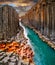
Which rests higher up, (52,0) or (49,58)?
(52,0)

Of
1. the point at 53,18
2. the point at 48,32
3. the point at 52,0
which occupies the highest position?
the point at 52,0

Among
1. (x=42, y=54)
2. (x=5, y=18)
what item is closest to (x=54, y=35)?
(x=5, y=18)

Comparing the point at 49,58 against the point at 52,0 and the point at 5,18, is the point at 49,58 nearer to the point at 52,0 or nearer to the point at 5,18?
the point at 5,18

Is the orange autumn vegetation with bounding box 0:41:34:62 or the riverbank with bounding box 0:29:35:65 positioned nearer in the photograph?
the riverbank with bounding box 0:29:35:65

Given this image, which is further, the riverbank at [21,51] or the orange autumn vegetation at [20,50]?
the orange autumn vegetation at [20,50]

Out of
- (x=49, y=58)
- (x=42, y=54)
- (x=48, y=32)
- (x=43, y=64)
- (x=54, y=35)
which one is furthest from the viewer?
(x=48, y=32)

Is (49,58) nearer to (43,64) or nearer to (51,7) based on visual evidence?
(43,64)

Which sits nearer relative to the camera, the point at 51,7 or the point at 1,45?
the point at 1,45

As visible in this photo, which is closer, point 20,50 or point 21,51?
point 21,51

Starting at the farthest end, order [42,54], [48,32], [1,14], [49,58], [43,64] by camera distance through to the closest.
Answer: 1. [48,32]
2. [1,14]
3. [42,54]
4. [49,58]
5. [43,64]
